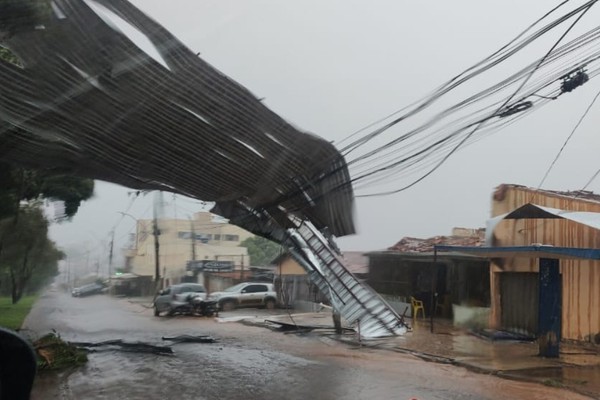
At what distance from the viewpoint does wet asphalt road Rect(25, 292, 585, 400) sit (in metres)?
10.2

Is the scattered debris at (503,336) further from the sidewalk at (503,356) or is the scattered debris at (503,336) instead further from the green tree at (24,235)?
the green tree at (24,235)

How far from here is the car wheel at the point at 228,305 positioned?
107 feet

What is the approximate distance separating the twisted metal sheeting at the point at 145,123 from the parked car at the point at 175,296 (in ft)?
57.5

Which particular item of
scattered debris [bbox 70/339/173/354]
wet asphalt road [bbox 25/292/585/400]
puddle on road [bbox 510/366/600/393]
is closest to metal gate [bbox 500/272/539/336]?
wet asphalt road [bbox 25/292/585/400]

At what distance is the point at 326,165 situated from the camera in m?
11.1

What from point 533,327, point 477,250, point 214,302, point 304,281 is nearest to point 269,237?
point 477,250

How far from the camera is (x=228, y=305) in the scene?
3278 cm

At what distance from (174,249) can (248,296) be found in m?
21.8

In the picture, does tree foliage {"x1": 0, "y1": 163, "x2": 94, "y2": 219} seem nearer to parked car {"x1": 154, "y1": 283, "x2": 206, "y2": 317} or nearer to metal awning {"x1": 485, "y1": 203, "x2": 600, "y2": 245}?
metal awning {"x1": 485, "y1": 203, "x2": 600, "y2": 245}

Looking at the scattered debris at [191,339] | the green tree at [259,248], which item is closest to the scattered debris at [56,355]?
the scattered debris at [191,339]

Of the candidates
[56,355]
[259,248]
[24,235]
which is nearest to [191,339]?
[56,355]

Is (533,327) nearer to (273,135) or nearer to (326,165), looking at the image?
(326,165)

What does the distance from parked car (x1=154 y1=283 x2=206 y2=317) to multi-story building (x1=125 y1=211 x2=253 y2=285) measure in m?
8.35

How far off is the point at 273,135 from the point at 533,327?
12.1 metres
